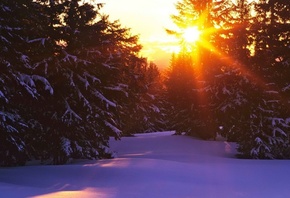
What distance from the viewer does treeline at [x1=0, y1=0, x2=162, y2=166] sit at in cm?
1305

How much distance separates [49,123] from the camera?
14.9m

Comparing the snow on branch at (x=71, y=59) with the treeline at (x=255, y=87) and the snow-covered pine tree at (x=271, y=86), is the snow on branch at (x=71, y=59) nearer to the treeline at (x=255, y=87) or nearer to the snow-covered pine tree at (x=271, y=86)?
the treeline at (x=255, y=87)

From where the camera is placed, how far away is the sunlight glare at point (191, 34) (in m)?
27.6

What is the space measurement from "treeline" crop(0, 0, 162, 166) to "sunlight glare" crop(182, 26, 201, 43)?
11752mm

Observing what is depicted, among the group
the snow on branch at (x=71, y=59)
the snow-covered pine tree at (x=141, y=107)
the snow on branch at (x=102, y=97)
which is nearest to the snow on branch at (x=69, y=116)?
the snow on branch at (x=102, y=97)

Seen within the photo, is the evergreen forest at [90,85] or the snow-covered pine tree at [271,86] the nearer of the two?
the evergreen forest at [90,85]

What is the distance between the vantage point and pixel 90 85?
15492 millimetres

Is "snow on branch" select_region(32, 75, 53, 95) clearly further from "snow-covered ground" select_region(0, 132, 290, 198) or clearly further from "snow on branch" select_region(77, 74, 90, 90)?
"snow-covered ground" select_region(0, 132, 290, 198)

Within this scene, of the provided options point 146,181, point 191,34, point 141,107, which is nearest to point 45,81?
point 146,181

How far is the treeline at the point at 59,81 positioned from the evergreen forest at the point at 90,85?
40 mm

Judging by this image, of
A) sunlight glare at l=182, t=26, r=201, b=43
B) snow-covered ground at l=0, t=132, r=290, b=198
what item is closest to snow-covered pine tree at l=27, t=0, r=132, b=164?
snow-covered ground at l=0, t=132, r=290, b=198

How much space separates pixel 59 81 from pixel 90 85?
1266mm

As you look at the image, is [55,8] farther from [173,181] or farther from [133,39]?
[133,39]

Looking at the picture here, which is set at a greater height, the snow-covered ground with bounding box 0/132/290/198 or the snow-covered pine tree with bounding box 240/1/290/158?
the snow-covered pine tree with bounding box 240/1/290/158
